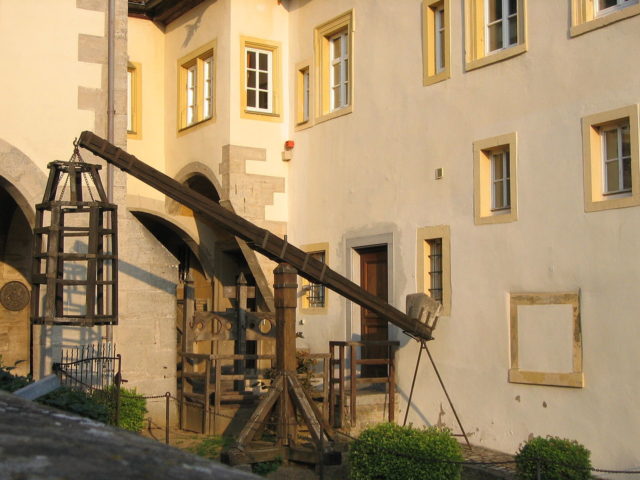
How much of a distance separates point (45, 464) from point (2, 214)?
13304 millimetres

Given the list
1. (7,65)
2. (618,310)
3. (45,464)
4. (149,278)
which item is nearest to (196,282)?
(149,278)

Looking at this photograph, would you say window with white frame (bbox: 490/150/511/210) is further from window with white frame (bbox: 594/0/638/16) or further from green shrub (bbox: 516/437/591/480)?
green shrub (bbox: 516/437/591/480)

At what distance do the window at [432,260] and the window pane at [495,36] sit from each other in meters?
2.27

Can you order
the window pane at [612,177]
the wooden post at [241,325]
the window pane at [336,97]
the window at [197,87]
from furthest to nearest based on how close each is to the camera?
the window at [197,87]
the window pane at [336,97]
the wooden post at [241,325]
the window pane at [612,177]

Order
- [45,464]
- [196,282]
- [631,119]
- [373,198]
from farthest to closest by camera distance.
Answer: [196,282]
[373,198]
[631,119]
[45,464]

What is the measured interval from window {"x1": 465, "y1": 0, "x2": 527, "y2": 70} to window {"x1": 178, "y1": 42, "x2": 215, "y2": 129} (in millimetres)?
5363

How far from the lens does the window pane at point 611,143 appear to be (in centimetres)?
1023

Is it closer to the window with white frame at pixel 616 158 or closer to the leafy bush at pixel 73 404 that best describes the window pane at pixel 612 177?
the window with white frame at pixel 616 158

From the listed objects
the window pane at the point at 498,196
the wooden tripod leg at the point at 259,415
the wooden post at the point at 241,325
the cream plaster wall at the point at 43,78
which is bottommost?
the wooden tripod leg at the point at 259,415

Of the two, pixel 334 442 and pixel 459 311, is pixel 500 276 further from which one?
pixel 334 442

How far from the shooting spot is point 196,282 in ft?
59.9

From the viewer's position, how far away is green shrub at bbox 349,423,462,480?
9.27m

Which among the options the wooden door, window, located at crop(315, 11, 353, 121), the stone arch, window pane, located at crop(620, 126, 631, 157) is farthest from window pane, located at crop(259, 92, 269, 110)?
window pane, located at crop(620, 126, 631, 157)

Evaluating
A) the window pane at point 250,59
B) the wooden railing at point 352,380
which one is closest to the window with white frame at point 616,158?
the wooden railing at point 352,380
